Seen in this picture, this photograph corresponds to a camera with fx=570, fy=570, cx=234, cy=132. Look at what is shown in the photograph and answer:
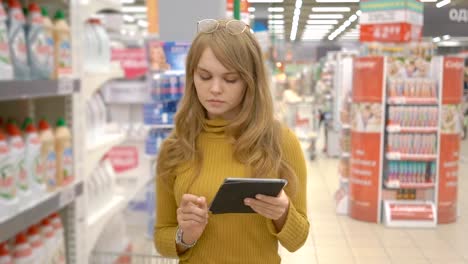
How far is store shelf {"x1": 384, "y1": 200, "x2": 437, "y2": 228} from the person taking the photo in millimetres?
6660

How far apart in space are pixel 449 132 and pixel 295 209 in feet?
18.2

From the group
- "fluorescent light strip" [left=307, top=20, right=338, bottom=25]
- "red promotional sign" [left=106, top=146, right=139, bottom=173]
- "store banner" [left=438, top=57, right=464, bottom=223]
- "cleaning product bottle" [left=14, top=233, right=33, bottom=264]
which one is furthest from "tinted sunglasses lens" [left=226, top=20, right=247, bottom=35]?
"fluorescent light strip" [left=307, top=20, right=338, bottom=25]

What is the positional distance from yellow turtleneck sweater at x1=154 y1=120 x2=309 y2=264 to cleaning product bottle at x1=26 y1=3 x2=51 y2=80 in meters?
0.83

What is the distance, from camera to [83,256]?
2754mm

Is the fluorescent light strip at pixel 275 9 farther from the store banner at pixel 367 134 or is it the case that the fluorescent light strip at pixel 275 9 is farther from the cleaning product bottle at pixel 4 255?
A: the cleaning product bottle at pixel 4 255

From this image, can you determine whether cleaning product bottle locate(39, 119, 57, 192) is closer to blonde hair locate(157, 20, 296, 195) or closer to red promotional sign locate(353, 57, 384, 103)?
blonde hair locate(157, 20, 296, 195)

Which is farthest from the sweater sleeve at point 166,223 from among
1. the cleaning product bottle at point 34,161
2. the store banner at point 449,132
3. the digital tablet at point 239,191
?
the store banner at point 449,132

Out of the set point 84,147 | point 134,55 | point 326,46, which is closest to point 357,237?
point 134,55

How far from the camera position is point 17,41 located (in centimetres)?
211

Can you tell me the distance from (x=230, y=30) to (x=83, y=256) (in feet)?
5.11

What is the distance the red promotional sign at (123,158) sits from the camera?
5.03 metres

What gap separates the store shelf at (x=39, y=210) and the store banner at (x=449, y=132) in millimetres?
5220

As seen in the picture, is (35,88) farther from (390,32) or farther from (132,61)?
(390,32)

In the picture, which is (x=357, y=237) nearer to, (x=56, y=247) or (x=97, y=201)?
(x=97, y=201)
